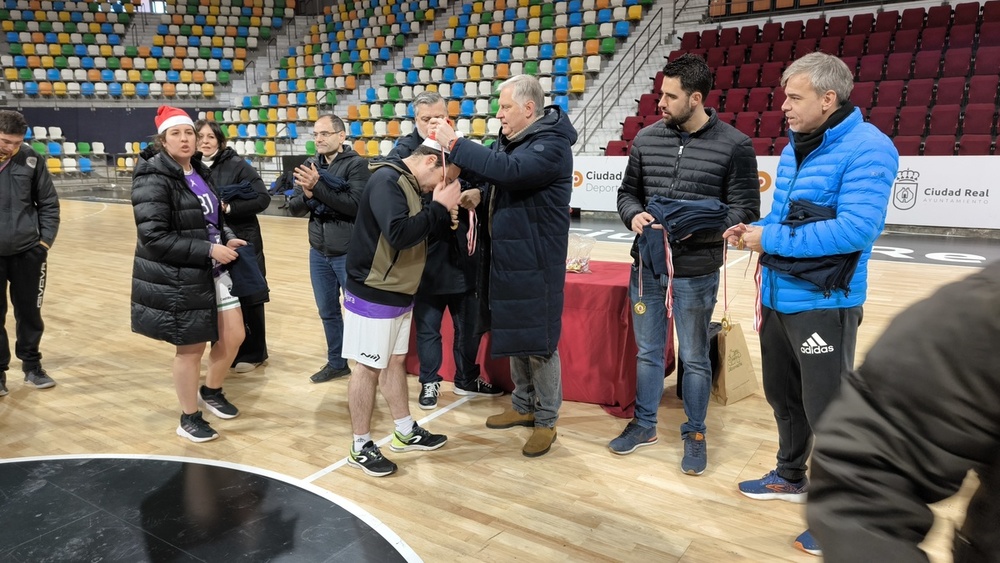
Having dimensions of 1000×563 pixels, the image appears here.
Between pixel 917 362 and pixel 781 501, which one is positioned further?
pixel 781 501

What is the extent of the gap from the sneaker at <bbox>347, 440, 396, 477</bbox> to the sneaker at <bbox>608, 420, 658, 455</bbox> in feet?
3.30

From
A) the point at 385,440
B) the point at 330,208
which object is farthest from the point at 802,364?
the point at 330,208

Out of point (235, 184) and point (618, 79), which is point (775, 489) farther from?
point (618, 79)

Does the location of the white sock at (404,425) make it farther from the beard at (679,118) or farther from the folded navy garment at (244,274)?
the beard at (679,118)

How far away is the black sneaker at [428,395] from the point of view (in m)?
3.77

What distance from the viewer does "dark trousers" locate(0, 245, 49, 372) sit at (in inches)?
154

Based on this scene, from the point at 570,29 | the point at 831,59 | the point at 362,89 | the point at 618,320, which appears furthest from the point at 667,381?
the point at 362,89

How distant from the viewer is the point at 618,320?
11.6ft

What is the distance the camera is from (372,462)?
2.98m

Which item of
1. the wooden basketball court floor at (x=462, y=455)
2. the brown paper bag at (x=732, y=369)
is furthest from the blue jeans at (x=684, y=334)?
the brown paper bag at (x=732, y=369)

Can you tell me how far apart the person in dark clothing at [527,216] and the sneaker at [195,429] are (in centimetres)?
149

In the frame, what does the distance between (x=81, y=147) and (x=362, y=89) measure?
746cm

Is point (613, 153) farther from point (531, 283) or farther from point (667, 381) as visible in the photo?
point (531, 283)

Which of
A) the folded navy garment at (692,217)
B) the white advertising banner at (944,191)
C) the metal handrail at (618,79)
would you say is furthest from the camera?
the metal handrail at (618,79)
